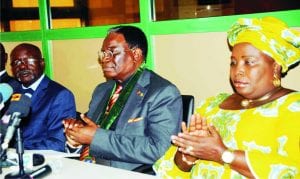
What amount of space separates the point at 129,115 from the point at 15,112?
1.00 metres

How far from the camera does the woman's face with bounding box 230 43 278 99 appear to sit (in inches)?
80.3

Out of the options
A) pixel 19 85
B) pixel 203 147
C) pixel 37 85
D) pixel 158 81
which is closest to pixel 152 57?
pixel 158 81

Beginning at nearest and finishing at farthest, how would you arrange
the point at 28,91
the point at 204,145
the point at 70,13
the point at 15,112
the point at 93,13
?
the point at 15,112, the point at 204,145, the point at 28,91, the point at 93,13, the point at 70,13

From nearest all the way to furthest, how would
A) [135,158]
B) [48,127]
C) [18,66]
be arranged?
[135,158] → [48,127] → [18,66]

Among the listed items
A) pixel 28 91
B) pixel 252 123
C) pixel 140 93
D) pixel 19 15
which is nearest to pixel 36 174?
pixel 140 93

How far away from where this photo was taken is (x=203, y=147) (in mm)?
1928

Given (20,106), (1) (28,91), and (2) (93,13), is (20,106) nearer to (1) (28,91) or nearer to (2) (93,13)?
(1) (28,91)

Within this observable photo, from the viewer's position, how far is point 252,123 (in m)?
1.99

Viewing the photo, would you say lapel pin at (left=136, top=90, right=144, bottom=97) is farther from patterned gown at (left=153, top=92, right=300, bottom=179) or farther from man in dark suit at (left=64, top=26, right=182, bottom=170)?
patterned gown at (left=153, top=92, right=300, bottom=179)

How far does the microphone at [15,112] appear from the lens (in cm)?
165

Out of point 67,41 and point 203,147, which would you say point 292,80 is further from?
point 67,41

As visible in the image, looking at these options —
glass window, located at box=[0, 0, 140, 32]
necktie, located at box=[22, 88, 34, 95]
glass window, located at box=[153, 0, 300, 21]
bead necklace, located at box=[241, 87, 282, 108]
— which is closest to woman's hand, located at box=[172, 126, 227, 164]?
bead necklace, located at box=[241, 87, 282, 108]

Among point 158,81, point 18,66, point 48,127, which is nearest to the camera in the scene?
point 158,81

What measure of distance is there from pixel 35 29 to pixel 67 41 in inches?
19.2
